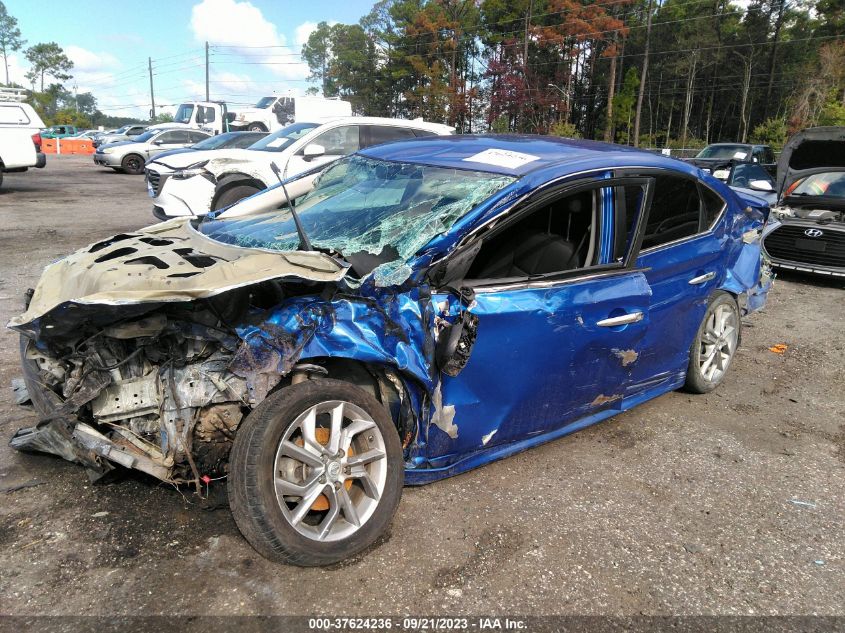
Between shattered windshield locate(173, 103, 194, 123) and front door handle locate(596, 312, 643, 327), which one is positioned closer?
front door handle locate(596, 312, 643, 327)

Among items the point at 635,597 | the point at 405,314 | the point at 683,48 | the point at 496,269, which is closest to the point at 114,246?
the point at 405,314

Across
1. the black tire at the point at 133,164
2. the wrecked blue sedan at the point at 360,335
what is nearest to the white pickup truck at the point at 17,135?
the black tire at the point at 133,164

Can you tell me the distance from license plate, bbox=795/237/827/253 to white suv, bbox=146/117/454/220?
4.93 meters

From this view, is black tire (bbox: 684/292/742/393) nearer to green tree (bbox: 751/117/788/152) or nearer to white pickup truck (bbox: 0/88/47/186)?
white pickup truck (bbox: 0/88/47/186)

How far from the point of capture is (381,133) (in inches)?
383

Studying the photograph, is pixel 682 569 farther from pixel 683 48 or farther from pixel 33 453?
pixel 683 48

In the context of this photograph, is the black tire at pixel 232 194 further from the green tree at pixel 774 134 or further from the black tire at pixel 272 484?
the green tree at pixel 774 134

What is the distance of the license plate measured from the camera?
7859mm

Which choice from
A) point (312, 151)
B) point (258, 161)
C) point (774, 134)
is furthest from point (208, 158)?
point (774, 134)

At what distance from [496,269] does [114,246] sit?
193 centimetres

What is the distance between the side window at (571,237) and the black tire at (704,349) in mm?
1155

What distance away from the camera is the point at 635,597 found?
2.49 metres

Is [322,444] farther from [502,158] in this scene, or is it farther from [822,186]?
[822,186]

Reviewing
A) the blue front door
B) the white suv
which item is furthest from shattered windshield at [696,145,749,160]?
the blue front door
